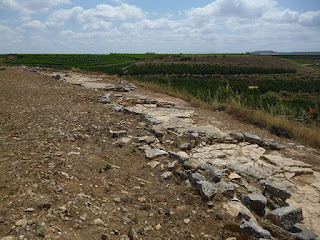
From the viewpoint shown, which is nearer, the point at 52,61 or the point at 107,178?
the point at 107,178

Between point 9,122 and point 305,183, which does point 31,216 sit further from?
point 305,183

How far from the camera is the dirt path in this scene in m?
2.28

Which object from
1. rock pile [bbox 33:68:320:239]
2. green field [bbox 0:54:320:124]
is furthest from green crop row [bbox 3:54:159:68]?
A: rock pile [bbox 33:68:320:239]

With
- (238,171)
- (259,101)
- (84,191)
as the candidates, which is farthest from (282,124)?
(84,191)

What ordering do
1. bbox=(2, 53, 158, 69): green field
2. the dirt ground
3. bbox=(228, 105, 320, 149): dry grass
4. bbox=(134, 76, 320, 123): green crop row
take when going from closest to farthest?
the dirt ground
bbox=(228, 105, 320, 149): dry grass
bbox=(134, 76, 320, 123): green crop row
bbox=(2, 53, 158, 69): green field

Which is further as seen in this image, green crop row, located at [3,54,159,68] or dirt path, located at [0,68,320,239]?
green crop row, located at [3,54,159,68]

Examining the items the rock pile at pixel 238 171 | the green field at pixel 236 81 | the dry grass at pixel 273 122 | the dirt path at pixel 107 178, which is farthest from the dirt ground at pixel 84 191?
the green field at pixel 236 81

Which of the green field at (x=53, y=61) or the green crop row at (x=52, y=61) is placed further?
the green crop row at (x=52, y=61)

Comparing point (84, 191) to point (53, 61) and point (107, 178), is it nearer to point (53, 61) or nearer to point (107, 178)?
point (107, 178)

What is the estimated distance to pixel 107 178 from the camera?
322 cm

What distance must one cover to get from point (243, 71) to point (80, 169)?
34392 mm

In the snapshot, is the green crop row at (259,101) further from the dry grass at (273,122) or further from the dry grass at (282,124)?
the dry grass at (282,124)

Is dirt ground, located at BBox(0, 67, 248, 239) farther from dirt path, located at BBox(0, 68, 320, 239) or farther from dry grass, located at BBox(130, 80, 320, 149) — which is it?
dry grass, located at BBox(130, 80, 320, 149)

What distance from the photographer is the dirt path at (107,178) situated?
228cm
